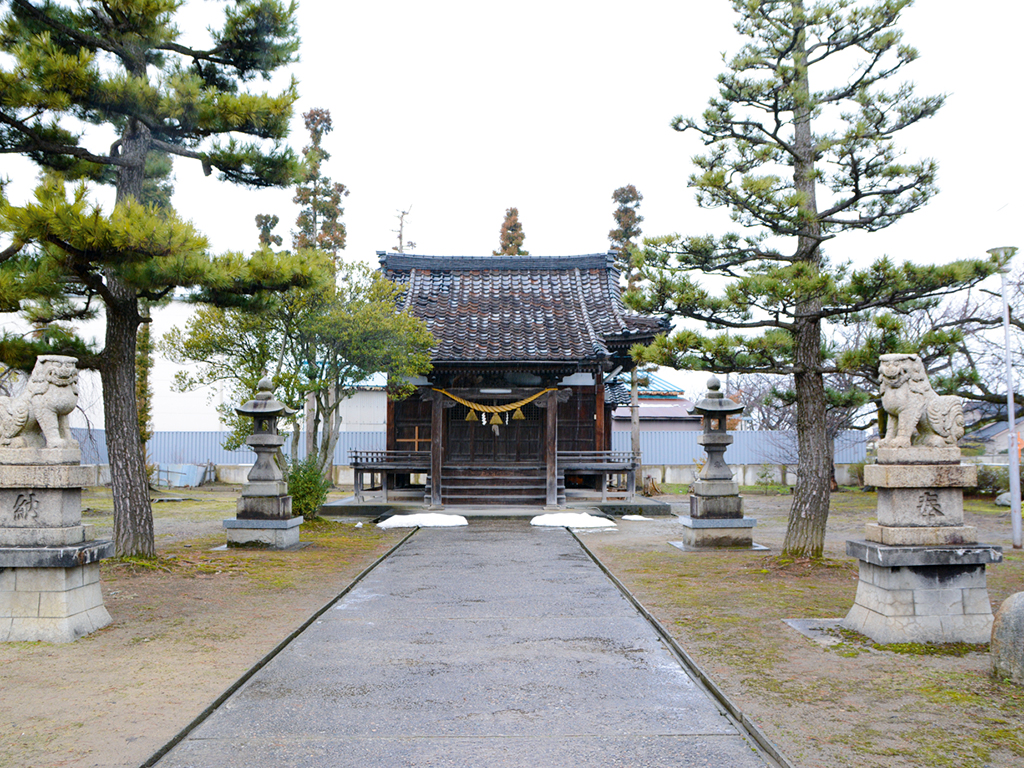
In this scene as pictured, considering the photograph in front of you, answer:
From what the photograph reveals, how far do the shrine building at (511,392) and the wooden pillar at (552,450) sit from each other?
0.03 metres

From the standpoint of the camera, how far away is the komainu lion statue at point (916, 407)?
20.5 ft

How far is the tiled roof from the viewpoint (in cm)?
1811

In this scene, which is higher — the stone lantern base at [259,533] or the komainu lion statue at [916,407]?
the komainu lion statue at [916,407]

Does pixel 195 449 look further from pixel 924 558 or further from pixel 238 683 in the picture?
pixel 924 558

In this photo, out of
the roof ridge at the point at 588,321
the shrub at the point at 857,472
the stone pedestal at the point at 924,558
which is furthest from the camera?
the shrub at the point at 857,472

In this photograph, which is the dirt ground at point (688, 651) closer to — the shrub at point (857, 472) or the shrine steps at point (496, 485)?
the shrine steps at point (496, 485)

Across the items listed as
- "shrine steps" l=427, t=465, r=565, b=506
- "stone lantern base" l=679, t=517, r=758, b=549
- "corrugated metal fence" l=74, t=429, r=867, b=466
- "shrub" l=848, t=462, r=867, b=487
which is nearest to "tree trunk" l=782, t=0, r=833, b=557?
"stone lantern base" l=679, t=517, r=758, b=549

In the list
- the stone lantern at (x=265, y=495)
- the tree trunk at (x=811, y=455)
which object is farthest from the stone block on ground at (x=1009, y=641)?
the stone lantern at (x=265, y=495)

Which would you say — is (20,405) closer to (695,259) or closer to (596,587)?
(596,587)

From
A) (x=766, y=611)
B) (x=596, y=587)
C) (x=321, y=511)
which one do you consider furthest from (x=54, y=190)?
(x=321, y=511)

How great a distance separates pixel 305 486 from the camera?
14.2m

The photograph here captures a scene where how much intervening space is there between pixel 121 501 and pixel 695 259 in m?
8.26

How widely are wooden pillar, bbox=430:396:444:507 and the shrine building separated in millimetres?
25

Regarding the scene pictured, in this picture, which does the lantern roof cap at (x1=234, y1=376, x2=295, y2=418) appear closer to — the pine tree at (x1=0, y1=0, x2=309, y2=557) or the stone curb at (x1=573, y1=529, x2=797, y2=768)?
the pine tree at (x1=0, y1=0, x2=309, y2=557)
